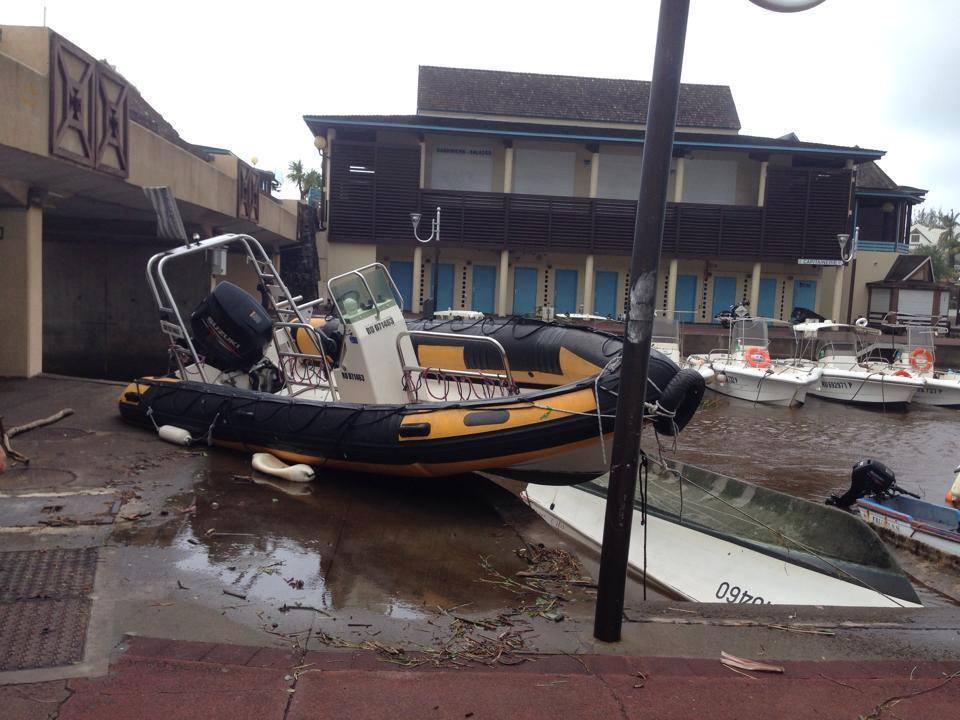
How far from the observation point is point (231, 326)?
818cm

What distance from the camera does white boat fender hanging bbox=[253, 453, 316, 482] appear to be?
22.7ft

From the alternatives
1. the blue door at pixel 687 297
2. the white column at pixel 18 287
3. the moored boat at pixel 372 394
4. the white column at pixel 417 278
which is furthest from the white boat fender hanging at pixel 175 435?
the blue door at pixel 687 297

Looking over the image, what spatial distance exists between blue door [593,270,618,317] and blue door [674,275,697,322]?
92.0 inches

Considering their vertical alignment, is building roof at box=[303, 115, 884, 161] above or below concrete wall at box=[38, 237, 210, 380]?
above

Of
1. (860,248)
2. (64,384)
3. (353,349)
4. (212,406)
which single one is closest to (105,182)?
(64,384)

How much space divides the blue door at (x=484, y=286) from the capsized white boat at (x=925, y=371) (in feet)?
40.7

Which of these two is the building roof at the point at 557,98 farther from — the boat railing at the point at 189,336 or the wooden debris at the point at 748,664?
the wooden debris at the point at 748,664

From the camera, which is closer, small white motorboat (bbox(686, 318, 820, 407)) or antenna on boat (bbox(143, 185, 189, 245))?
antenna on boat (bbox(143, 185, 189, 245))

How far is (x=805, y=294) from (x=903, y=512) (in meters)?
22.4

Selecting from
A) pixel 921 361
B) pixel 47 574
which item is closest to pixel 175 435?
pixel 47 574

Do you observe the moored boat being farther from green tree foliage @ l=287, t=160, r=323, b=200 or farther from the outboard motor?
green tree foliage @ l=287, t=160, r=323, b=200

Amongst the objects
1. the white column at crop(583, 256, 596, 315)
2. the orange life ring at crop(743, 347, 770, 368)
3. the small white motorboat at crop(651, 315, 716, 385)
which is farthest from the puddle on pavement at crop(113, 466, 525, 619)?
the white column at crop(583, 256, 596, 315)

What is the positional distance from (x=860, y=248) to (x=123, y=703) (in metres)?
32.4

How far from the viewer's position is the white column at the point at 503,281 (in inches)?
1016
